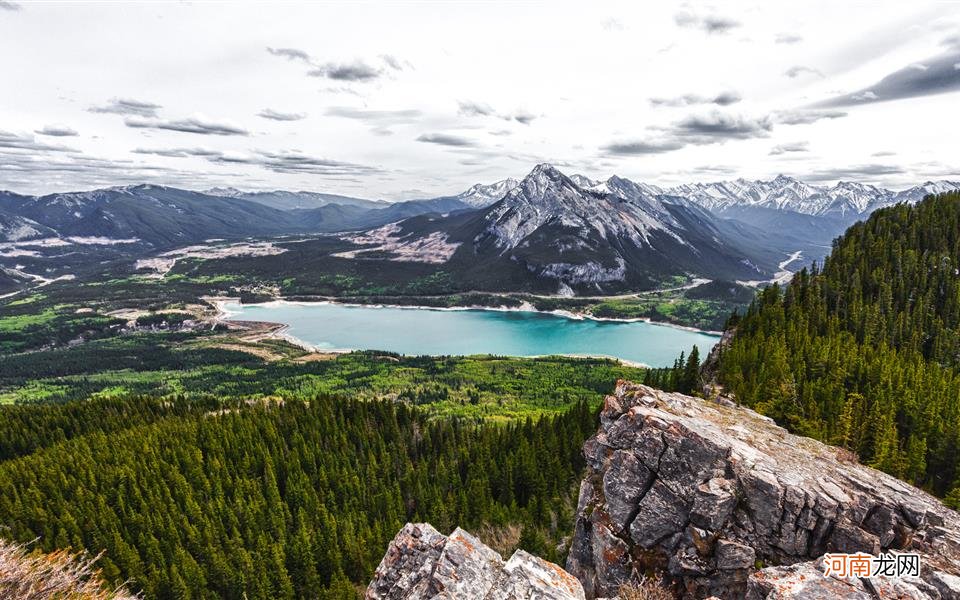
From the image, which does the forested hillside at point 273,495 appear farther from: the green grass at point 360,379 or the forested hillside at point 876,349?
the green grass at point 360,379

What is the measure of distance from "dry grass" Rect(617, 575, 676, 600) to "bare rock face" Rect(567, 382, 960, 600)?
1.12m

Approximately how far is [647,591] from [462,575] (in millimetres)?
9466

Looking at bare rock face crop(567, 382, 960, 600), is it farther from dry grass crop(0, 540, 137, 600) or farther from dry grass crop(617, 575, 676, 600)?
dry grass crop(0, 540, 137, 600)

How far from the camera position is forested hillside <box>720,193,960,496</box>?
137 ft

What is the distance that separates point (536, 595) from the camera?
1659cm

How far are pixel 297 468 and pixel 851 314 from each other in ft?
299

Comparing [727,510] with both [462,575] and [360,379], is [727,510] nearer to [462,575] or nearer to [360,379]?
[462,575]

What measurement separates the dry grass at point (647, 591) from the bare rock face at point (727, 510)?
1.12 meters

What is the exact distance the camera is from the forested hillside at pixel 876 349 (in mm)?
41844

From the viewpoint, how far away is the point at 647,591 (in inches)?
846

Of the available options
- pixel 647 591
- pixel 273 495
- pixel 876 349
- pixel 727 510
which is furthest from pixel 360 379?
pixel 647 591

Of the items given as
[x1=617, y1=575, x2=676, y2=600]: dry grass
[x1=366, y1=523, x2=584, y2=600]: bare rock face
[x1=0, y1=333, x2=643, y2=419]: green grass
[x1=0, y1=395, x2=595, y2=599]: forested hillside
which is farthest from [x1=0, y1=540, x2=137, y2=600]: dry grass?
[x1=0, y1=333, x2=643, y2=419]: green grass

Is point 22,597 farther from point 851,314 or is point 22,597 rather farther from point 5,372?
point 5,372

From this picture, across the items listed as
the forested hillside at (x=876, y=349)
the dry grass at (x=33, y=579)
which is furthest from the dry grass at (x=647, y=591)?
the forested hillside at (x=876, y=349)
